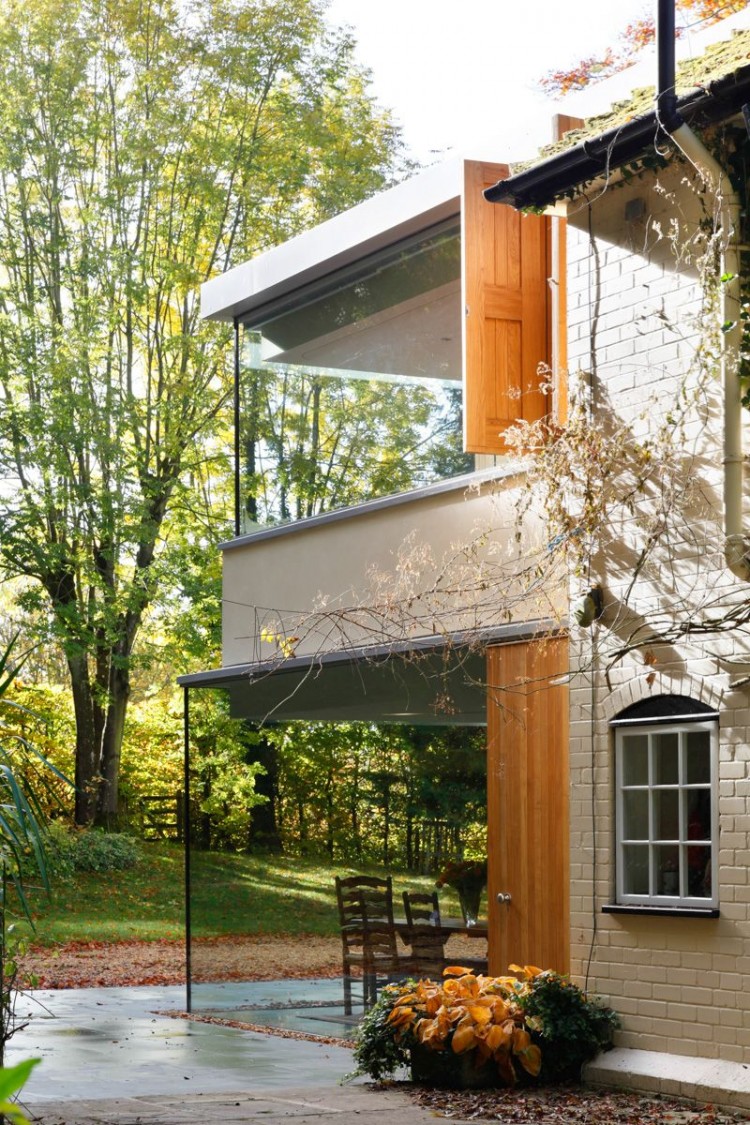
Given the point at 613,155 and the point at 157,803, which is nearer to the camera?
the point at 613,155

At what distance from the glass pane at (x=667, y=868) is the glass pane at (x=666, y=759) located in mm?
384

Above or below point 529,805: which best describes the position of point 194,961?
below

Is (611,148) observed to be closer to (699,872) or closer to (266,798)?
(699,872)

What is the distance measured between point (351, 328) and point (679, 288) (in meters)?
4.47

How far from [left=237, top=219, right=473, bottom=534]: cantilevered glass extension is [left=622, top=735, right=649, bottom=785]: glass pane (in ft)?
8.93

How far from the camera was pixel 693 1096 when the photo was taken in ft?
25.9

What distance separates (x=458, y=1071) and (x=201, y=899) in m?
15.4

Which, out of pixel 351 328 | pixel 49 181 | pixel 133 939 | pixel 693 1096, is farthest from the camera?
pixel 49 181

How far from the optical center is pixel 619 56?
20.0 m

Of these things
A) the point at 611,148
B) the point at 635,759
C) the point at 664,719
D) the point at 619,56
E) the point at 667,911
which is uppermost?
the point at 619,56

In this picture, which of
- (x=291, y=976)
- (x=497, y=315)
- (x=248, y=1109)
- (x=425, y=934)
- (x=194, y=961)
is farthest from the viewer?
(x=291, y=976)

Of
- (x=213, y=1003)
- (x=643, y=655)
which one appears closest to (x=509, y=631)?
(x=643, y=655)

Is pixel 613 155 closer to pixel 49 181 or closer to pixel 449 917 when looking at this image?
pixel 449 917

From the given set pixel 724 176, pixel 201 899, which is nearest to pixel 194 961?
pixel 201 899
